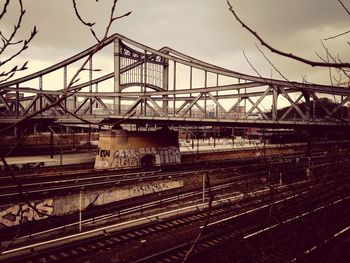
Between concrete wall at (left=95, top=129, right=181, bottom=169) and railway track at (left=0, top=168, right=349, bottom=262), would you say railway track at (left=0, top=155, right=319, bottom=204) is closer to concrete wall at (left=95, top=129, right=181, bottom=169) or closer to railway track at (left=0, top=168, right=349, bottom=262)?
concrete wall at (left=95, top=129, right=181, bottom=169)

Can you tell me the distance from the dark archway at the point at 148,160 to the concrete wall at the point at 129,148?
0.69 feet

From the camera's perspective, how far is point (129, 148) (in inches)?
1583

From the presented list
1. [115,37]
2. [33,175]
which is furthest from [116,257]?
[115,37]

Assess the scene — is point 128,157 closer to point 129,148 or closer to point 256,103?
point 129,148

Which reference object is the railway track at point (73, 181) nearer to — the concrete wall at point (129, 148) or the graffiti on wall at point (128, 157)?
the graffiti on wall at point (128, 157)

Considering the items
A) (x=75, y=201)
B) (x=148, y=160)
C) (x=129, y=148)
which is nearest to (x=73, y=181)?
(x=75, y=201)

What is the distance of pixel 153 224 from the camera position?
64.5 feet

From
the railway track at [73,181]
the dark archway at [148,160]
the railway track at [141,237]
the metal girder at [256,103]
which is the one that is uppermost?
the metal girder at [256,103]

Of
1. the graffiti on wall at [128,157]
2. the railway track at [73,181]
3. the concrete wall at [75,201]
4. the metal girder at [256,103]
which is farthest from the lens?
the graffiti on wall at [128,157]

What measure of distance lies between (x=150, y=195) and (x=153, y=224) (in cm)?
940

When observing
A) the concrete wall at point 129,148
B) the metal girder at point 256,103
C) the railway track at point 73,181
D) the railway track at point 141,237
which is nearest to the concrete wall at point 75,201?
the railway track at point 73,181

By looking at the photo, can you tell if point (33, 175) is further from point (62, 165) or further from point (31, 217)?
point (31, 217)

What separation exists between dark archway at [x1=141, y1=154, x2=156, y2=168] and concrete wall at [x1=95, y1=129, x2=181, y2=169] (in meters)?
0.21

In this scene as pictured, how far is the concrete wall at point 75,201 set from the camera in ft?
68.8
